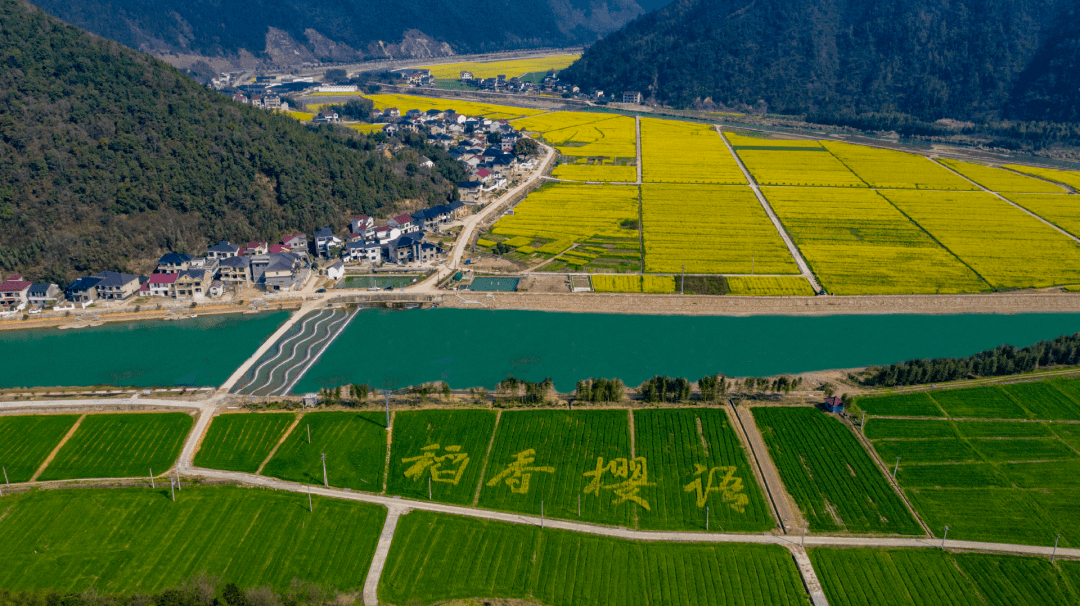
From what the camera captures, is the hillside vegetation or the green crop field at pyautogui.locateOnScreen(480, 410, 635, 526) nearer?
the green crop field at pyautogui.locateOnScreen(480, 410, 635, 526)

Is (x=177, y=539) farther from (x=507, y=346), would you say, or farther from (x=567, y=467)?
(x=507, y=346)

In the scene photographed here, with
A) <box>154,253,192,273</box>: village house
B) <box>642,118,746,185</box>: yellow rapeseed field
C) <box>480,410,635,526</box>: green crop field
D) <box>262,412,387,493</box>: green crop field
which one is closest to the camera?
<box>480,410,635,526</box>: green crop field

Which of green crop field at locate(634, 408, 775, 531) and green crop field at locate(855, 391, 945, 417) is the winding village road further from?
green crop field at locate(855, 391, 945, 417)

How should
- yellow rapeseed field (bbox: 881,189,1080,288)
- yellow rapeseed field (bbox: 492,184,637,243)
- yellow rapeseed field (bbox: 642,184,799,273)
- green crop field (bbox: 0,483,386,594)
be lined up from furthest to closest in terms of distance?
yellow rapeseed field (bbox: 492,184,637,243)
yellow rapeseed field (bbox: 642,184,799,273)
yellow rapeseed field (bbox: 881,189,1080,288)
green crop field (bbox: 0,483,386,594)

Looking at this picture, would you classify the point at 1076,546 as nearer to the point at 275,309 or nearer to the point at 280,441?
the point at 280,441

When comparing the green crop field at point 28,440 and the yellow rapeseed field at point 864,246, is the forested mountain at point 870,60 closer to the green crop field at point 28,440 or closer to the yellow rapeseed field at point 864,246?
the yellow rapeseed field at point 864,246

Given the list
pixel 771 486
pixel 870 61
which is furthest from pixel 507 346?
pixel 870 61

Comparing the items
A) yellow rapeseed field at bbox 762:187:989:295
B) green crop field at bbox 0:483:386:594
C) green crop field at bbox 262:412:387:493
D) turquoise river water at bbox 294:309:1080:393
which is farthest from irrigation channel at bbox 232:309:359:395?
yellow rapeseed field at bbox 762:187:989:295
